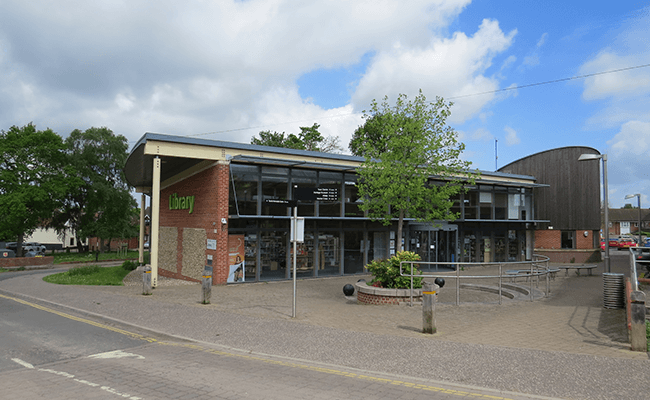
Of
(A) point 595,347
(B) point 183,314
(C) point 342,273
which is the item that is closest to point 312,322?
(B) point 183,314

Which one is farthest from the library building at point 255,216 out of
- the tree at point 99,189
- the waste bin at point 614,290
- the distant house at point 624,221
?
the distant house at point 624,221

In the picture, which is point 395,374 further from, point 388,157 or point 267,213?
point 267,213

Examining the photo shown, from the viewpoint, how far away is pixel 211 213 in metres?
18.2

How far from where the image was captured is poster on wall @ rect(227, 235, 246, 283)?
17922 millimetres

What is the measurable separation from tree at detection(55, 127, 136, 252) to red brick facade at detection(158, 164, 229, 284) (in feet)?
82.3

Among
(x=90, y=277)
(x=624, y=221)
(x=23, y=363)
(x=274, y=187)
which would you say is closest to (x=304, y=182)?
(x=274, y=187)

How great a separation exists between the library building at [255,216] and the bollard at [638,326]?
8.96 m

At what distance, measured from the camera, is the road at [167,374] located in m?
5.76

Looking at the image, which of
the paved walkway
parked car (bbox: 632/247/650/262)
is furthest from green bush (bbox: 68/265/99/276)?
parked car (bbox: 632/247/650/262)

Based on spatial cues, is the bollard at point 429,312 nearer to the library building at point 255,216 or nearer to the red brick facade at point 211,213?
the library building at point 255,216

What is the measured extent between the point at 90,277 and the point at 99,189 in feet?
78.0

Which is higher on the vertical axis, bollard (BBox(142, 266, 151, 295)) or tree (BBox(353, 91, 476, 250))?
tree (BBox(353, 91, 476, 250))

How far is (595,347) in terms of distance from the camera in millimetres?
8000

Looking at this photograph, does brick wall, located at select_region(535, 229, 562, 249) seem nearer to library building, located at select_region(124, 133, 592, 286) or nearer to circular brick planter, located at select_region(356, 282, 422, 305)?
library building, located at select_region(124, 133, 592, 286)
